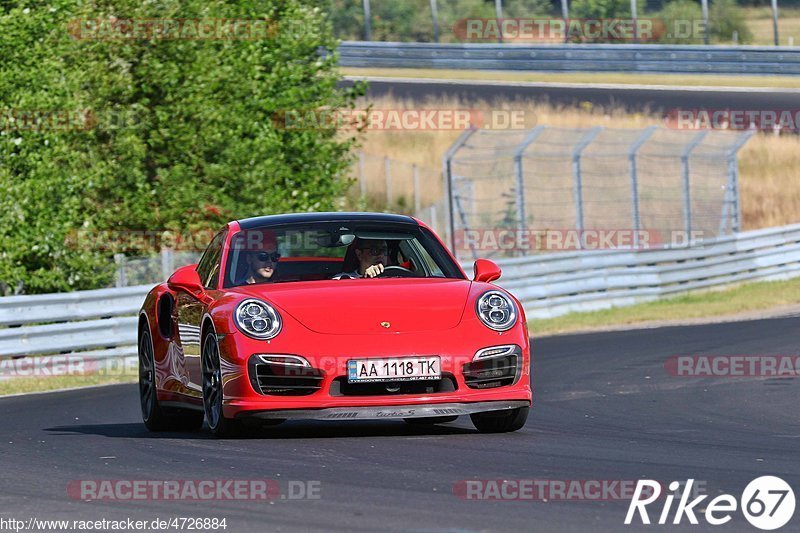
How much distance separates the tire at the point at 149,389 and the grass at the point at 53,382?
494 cm

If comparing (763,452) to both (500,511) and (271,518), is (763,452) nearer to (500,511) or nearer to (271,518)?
(500,511)

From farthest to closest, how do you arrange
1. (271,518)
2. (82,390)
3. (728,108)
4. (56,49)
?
1. (728,108)
2. (56,49)
3. (82,390)
4. (271,518)

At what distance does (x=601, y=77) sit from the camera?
152 feet

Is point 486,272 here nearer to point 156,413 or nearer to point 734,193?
point 156,413

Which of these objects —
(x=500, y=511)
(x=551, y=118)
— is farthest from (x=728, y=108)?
(x=500, y=511)

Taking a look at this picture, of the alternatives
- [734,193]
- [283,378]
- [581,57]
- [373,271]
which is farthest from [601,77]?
[283,378]

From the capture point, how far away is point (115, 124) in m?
23.1

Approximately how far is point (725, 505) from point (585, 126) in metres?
33.5

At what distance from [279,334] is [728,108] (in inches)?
1266

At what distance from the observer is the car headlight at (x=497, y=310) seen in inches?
349

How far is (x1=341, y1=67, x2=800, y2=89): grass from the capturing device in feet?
142

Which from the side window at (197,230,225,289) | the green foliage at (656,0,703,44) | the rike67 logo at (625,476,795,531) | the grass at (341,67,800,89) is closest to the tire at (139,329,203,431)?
the side window at (197,230,225,289)

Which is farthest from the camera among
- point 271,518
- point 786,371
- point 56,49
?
point 56,49

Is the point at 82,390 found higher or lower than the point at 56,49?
lower
